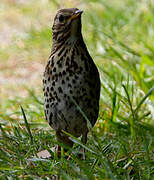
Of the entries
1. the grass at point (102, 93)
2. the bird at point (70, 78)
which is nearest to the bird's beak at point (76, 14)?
the bird at point (70, 78)

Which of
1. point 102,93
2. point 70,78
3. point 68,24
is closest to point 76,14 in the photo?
point 68,24

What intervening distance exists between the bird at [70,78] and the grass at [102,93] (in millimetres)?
250

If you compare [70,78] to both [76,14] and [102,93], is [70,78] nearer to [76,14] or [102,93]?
[76,14]

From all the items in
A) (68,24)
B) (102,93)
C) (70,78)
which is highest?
(68,24)

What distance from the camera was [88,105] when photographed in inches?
145

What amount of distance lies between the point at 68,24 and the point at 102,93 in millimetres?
1799

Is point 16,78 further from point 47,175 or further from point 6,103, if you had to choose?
point 47,175

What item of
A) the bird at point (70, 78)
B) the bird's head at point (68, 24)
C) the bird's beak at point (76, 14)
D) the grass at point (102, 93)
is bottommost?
the grass at point (102, 93)

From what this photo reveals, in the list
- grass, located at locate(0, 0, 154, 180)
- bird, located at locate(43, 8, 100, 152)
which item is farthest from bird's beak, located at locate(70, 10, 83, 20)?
grass, located at locate(0, 0, 154, 180)

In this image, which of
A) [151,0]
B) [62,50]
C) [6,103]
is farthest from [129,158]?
[151,0]

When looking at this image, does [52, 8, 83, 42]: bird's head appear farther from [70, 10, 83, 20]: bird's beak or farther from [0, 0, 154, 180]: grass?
[0, 0, 154, 180]: grass

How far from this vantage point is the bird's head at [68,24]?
11.8 feet

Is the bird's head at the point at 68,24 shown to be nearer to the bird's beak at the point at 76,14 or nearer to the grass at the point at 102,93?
the bird's beak at the point at 76,14

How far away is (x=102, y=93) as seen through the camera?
5.33 metres
